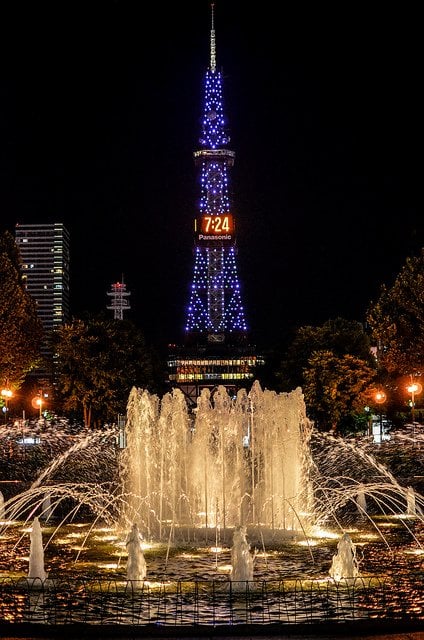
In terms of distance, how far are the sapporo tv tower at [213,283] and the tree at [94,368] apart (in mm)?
77903

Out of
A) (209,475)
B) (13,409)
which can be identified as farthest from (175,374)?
(209,475)

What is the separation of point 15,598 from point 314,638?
4.37m

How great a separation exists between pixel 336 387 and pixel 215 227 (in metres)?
84.9

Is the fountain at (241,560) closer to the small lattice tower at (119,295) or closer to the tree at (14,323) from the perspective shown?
the tree at (14,323)

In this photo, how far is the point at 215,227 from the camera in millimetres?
135125

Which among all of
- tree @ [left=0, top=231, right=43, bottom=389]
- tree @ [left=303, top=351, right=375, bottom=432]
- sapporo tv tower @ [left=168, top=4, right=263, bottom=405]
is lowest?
tree @ [left=303, top=351, right=375, bottom=432]

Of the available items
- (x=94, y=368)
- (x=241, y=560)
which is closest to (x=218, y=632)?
(x=241, y=560)

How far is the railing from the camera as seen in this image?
37.7ft

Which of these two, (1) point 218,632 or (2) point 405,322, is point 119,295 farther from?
(1) point 218,632

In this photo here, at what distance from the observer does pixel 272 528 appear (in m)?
19.9

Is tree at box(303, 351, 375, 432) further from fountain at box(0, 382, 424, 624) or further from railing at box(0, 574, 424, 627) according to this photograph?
railing at box(0, 574, 424, 627)

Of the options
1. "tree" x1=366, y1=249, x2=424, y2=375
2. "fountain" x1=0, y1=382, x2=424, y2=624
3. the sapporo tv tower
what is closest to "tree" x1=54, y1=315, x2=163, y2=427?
"tree" x1=366, y1=249, x2=424, y2=375

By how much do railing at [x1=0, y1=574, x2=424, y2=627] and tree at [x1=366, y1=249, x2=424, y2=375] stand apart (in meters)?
30.0

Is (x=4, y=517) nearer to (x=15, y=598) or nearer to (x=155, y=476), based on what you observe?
(x=155, y=476)
